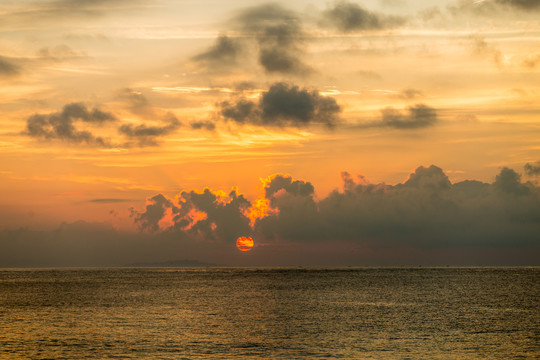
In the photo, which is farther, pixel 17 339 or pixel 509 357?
A: pixel 17 339

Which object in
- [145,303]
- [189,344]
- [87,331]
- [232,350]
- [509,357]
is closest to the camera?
[509,357]

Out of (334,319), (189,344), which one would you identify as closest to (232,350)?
(189,344)

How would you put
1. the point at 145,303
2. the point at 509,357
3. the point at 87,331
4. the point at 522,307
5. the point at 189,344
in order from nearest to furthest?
the point at 509,357, the point at 189,344, the point at 87,331, the point at 522,307, the point at 145,303

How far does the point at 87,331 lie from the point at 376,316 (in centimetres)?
4909

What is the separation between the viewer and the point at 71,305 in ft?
436

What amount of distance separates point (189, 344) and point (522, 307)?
83862 mm

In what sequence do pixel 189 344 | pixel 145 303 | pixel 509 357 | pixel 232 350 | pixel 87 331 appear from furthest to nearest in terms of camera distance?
1. pixel 145 303
2. pixel 87 331
3. pixel 189 344
4. pixel 232 350
5. pixel 509 357

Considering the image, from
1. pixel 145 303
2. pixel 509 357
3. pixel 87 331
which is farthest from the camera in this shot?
pixel 145 303

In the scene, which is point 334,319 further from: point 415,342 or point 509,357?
point 509,357

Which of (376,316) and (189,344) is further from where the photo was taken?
(376,316)

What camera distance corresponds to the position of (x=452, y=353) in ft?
214

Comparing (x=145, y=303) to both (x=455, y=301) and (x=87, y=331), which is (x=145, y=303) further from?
(x=455, y=301)

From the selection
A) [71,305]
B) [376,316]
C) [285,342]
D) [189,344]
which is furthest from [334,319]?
[71,305]

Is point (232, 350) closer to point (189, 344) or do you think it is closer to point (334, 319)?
point (189, 344)
